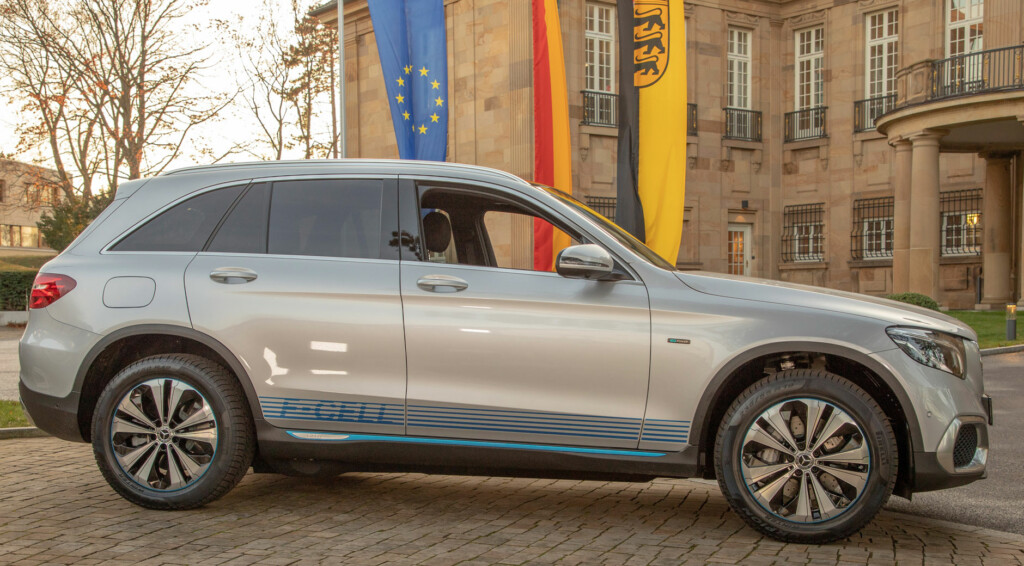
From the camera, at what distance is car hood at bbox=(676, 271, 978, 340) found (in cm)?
465

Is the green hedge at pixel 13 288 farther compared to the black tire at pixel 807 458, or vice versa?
the green hedge at pixel 13 288

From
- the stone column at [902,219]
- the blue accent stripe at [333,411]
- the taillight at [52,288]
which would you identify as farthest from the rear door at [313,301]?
the stone column at [902,219]

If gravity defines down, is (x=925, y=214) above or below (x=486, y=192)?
above

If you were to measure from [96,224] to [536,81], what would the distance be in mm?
5882

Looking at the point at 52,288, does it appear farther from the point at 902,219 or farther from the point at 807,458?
the point at 902,219

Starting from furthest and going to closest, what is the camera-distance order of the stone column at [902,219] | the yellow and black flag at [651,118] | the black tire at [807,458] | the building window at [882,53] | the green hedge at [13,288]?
1. the green hedge at [13,288]
2. the building window at [882,53]
3. the stone column at [902,219]
4. the yellow and black flag at [651,118]
5. the black tire at [807,458]

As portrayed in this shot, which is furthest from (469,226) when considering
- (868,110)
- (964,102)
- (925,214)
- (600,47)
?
(868,110)

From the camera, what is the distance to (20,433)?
26.7 feet

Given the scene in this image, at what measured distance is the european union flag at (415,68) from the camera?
509 inches

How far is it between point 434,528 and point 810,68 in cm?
2923

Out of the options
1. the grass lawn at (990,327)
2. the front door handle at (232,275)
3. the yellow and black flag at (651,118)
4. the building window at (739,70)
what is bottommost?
the grass lawn at (990,327)

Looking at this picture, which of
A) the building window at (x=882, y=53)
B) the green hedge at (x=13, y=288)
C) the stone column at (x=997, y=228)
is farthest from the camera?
the green hedge at (x=13, y=288)

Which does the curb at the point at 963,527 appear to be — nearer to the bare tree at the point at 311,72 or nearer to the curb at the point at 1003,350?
the curb at the point at 1003,350

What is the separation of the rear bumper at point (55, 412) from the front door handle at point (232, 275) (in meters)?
1.06
